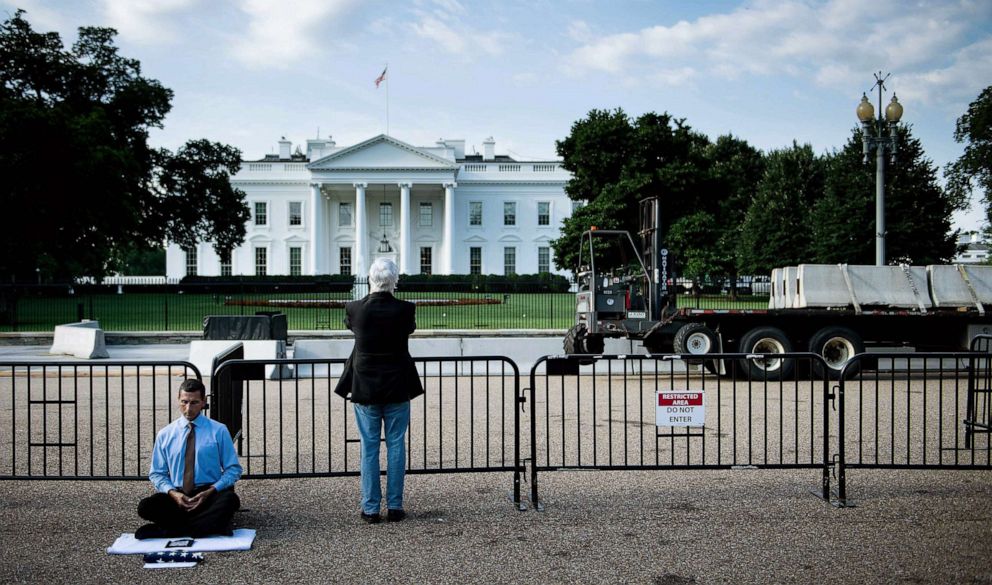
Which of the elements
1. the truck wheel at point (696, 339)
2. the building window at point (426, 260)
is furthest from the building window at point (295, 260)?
the truck wheel at point (696, 339)

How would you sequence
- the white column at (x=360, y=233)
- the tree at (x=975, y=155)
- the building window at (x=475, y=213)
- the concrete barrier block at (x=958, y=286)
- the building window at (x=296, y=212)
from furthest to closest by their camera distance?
1. the building window at (x=475, y=213)
2. the building window at (x=296, y=212)
3. the white column at (x=360, y=233)
4. the tree at (x=975, y=155)
5. the concrete barrier block at (x=958, y=286)

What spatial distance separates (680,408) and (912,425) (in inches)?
177

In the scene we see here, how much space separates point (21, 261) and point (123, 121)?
1632cm

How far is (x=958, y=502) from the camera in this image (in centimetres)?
630

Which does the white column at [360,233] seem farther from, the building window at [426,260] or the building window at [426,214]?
the building window at [426,214]

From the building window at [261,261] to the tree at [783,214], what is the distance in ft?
142

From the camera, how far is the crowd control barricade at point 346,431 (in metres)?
6.53

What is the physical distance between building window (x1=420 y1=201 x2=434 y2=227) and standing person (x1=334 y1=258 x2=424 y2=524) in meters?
71.0

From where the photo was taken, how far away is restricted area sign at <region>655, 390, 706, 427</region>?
266 inches

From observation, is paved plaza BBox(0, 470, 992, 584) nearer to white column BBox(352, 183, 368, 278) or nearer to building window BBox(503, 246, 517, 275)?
white column BBox(352, 183, 368, 278)

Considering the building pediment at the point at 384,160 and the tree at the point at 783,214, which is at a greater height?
the building pediment at the point at 384,160

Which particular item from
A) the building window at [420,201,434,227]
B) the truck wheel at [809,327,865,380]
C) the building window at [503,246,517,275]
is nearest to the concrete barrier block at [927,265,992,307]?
the truck wheel at [809,327,865,380]

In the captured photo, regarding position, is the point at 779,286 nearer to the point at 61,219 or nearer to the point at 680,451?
Answer: the point at 680,451

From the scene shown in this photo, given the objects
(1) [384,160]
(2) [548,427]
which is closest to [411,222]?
(1) [384,160]
